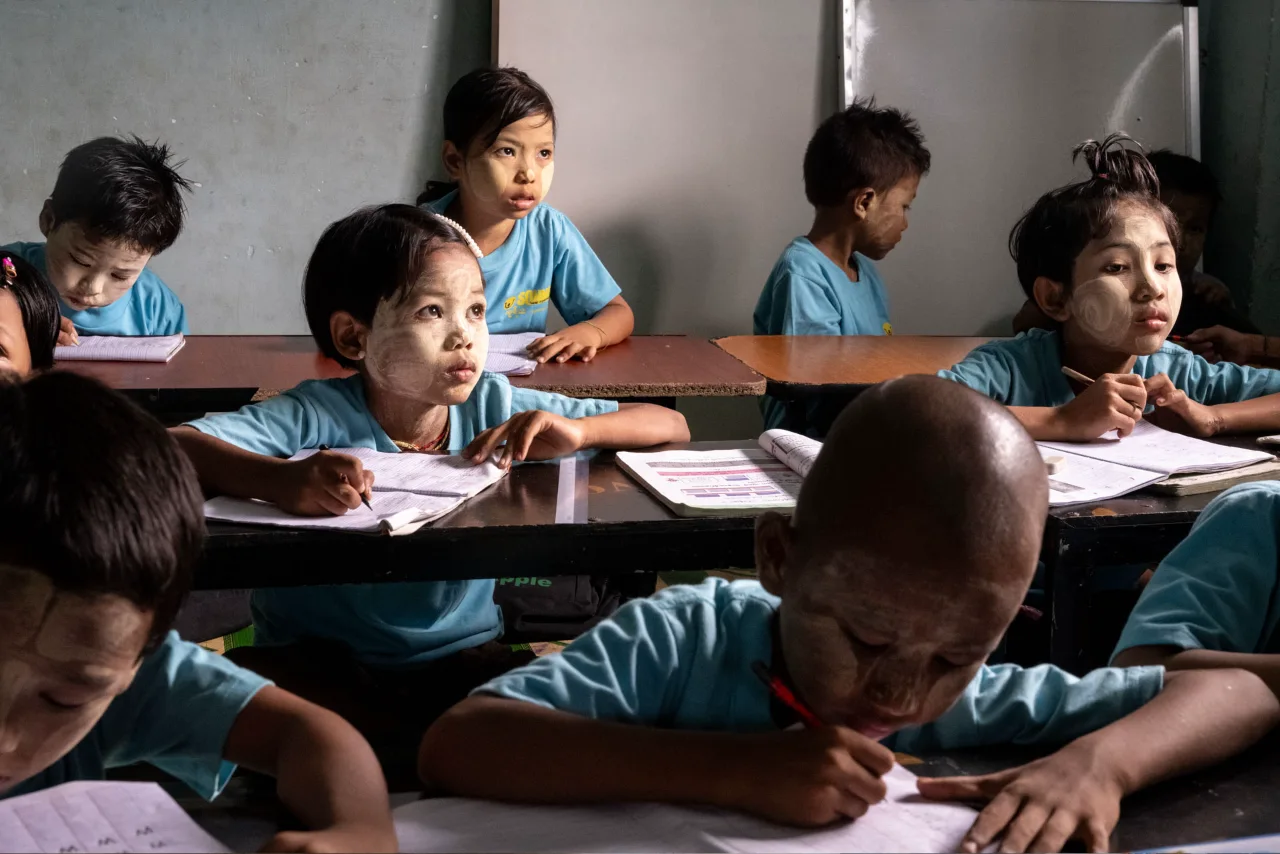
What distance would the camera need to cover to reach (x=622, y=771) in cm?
85

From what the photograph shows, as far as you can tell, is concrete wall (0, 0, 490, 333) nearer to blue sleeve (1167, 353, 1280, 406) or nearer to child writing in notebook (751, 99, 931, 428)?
child writing in notebook (751, 99, 931, 428)

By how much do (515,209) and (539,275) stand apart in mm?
197

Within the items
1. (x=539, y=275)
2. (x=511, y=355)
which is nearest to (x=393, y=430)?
(x=511, y=355)

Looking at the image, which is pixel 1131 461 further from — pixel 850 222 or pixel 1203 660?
pixel 850 222

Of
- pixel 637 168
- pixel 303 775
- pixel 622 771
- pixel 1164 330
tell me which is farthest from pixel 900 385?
pixel 637 168

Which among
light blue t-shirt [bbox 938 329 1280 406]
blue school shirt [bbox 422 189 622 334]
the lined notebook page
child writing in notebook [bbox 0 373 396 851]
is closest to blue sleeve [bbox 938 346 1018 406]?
light blue t-shirt [bbox 938 329 1280 406]

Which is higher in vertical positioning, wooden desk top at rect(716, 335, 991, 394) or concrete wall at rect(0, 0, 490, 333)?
concrete wall at rect(0, 0, 490, 333)

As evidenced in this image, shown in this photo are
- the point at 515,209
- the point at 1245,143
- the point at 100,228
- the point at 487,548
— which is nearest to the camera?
the point at 487,548

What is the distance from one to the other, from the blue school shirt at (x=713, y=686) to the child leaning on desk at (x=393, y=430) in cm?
68

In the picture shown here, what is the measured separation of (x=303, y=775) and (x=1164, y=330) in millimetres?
1752

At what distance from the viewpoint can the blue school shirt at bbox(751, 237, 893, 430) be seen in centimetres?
331

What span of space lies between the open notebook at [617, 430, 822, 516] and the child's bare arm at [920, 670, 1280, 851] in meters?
0.66

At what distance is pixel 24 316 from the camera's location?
5.95 feet

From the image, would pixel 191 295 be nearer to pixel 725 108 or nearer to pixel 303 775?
pixel 725 108
